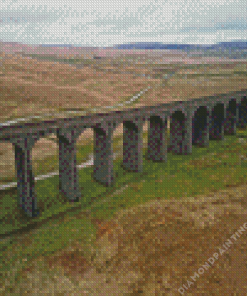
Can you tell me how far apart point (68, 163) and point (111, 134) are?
658 centimetres

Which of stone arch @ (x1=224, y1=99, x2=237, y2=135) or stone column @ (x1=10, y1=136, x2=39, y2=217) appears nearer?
stone column @ (x1=10, y1=136, x2=39, y2=217)

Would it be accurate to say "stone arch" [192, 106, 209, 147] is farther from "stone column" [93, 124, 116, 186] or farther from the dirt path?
the dirt path

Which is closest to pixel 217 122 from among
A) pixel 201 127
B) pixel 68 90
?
pixel 201 127

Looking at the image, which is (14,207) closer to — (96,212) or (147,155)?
(96,212)

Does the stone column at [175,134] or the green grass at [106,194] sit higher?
the stone column at [175,134]

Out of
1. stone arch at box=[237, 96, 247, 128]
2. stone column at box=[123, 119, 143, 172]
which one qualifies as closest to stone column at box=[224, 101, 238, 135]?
stone arch at box=[237, 96, 247, 128]

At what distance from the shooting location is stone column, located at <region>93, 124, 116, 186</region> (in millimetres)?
36594

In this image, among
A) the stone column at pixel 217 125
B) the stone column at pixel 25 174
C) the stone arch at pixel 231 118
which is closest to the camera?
the stone column at pixel 25 174

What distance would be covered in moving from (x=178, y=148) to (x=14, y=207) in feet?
91.7

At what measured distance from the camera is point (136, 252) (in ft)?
88.1

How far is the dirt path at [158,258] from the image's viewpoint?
23.4 metres

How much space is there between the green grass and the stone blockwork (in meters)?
1.43

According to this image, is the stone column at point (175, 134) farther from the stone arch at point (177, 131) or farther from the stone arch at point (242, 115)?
the stone arch at point (242, 115)

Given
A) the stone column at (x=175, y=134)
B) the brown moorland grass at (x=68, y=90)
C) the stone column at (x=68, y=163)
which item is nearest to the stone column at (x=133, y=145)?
the stone column at (x=68, y=163)
